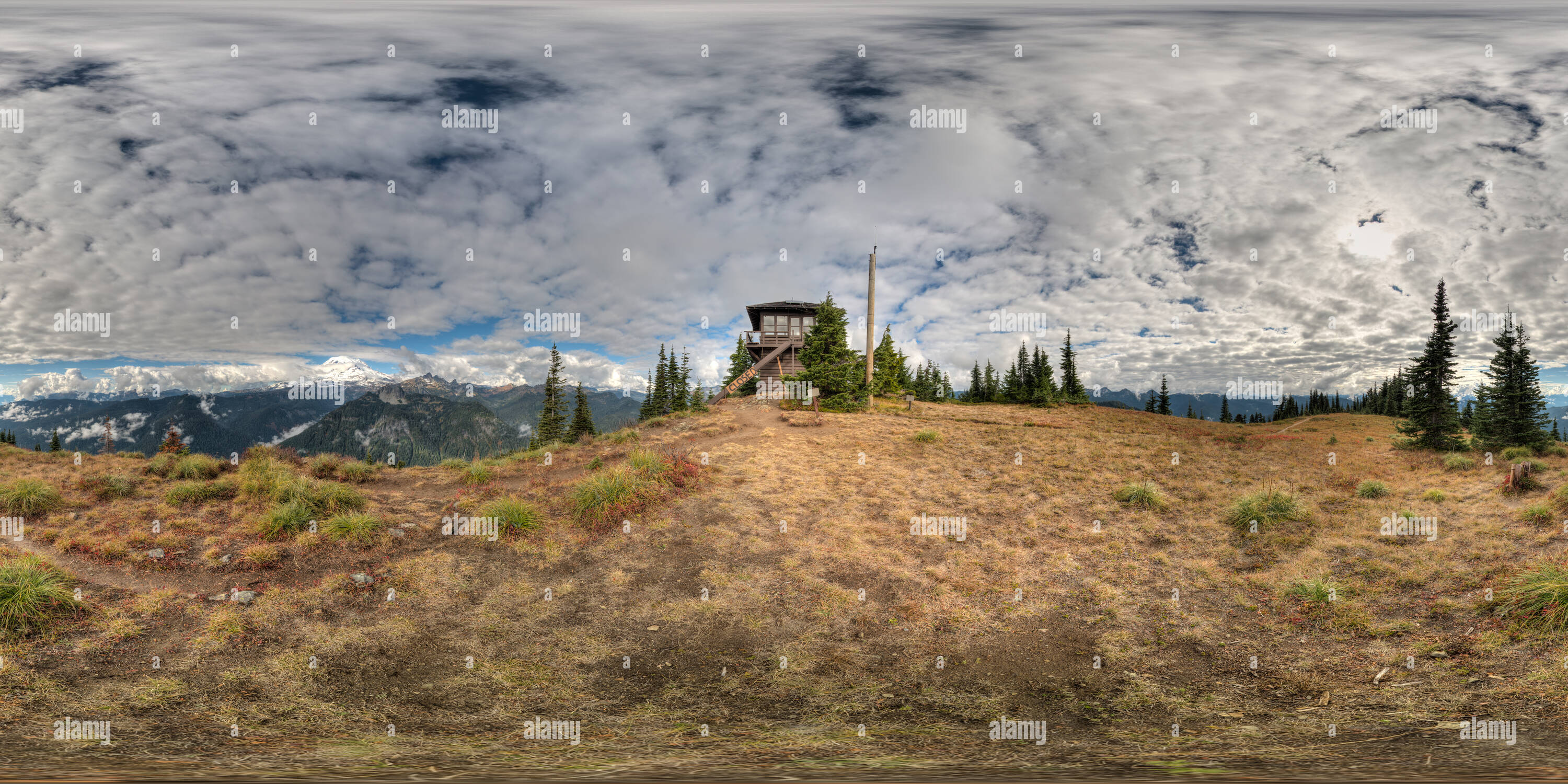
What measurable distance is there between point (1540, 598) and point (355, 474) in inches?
929

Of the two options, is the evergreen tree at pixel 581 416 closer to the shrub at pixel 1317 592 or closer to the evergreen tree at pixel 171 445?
the evergreen tree at pixel 171 445

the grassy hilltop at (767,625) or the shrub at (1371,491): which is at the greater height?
the shrub at (1371,491)

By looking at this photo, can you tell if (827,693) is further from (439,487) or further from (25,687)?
(439,487)

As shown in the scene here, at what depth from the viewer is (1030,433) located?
25.4 m

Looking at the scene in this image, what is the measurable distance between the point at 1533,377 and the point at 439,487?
42.7 metres

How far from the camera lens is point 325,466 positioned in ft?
53.6

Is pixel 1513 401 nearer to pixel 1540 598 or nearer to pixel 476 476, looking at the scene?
pixel 1540 598

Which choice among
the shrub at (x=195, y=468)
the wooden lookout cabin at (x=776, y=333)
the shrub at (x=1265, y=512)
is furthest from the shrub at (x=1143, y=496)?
the wooden lookout cabin at (x=776, y=333)

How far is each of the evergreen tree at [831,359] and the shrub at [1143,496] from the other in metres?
20.3

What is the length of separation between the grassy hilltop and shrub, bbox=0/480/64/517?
0.08m

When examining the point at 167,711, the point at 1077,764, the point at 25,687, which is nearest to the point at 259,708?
the point at 167,711

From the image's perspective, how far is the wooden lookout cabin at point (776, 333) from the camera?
48.1 meters

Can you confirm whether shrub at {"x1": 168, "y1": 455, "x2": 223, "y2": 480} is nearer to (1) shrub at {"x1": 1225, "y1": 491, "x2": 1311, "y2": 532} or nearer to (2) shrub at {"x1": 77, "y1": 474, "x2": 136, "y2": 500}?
(2) shrub at {"x1": 77, "y1": 474, "x2": 136, "y2": 500}

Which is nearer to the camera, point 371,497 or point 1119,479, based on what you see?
point 371,497
